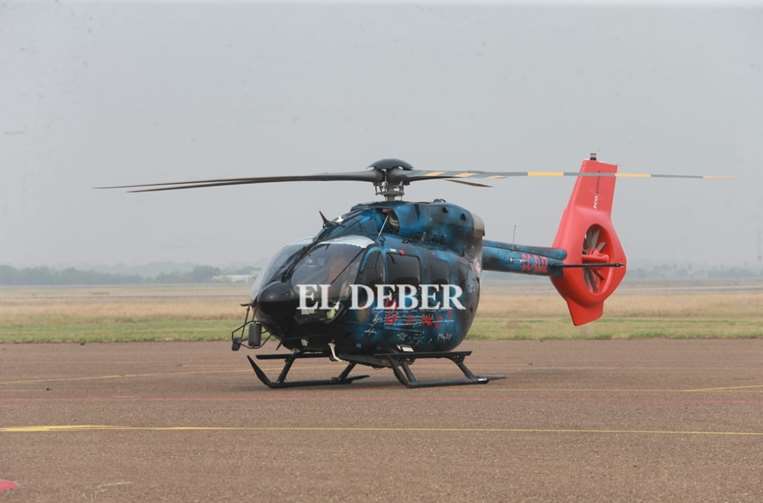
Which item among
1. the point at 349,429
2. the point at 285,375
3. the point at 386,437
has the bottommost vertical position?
the point at 285,375

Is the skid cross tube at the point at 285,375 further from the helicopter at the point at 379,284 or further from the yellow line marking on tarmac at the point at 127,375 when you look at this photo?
the yellow line marking on tarmac at the point at 127,375

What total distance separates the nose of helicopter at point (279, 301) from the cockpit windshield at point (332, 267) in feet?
0.61

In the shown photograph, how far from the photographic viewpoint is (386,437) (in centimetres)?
1366

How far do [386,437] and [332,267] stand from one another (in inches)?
241

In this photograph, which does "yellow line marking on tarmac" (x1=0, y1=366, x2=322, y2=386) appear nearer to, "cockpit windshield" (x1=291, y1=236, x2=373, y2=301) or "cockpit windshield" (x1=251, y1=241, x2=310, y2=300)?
"cockpit windshield" (x1=251, y1=241, x2=310, y2=300)

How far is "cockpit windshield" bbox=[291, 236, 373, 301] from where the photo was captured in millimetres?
19312

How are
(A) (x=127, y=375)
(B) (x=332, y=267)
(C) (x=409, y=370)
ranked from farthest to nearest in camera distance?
1. (A) (x=127, y=375)
2. (C) (x=409, y=370)
3. (B) (x=332, y=267)

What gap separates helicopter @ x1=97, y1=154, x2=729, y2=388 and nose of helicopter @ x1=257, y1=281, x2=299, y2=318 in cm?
2

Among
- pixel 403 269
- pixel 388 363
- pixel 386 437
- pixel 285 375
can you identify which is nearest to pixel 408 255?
pixel 403 269

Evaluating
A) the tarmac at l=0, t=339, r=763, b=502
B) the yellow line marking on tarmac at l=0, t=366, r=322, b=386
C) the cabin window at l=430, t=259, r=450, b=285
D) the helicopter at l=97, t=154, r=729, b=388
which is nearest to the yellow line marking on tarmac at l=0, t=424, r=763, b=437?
the tarmac at l=0, t=339, r=763, b=502

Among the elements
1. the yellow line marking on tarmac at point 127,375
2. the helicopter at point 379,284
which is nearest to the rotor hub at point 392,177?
the helicopter at point 379,284

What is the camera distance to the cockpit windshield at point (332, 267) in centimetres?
1931

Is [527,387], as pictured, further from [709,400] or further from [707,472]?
[707,472]

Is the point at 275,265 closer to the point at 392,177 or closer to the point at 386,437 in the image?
the point at 392,177
